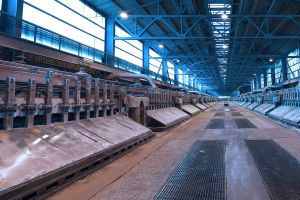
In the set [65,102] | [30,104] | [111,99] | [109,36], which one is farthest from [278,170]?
[109,36]

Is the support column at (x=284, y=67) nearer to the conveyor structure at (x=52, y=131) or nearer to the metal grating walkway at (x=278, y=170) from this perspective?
the metal grating walkway at (x=278, y=170)

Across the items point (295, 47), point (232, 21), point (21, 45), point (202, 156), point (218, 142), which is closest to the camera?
point (202, 156)

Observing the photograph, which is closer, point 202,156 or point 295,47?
point 202,156

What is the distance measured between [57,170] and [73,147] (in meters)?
0.82

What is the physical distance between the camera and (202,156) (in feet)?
17.8

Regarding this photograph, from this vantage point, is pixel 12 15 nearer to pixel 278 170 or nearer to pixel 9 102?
pixel 9 102

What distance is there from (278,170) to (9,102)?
4434 mm

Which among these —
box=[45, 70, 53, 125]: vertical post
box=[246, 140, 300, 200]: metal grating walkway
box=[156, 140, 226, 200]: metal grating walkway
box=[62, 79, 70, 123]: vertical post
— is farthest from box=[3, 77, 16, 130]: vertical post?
box=[246, 140, 300, 200]: metal grating walkway

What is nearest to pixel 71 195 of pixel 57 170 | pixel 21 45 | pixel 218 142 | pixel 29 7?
pixel 57 170

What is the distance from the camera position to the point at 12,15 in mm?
10477

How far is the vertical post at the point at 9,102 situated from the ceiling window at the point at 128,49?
16527 millimetres

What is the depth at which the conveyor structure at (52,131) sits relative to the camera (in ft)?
10.1

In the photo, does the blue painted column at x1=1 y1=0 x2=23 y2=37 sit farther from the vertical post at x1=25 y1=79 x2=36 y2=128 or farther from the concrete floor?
the concrete floor

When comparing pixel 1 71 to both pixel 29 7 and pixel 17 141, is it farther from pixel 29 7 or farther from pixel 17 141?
pixel 29 7
